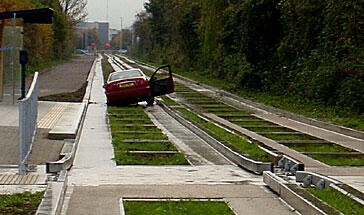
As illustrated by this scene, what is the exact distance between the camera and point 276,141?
15.6 m

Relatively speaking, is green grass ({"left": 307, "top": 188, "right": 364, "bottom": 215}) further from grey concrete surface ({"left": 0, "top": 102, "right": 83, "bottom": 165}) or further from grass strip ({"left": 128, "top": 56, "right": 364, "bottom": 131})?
grass strip ({"left": 128, "top": 56, "right": 364, "bottom": 131})

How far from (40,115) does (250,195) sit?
41.0 feet

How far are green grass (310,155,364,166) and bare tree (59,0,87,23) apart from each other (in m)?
72.7

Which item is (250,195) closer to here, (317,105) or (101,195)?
(101,195)

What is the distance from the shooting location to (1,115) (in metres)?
19.5

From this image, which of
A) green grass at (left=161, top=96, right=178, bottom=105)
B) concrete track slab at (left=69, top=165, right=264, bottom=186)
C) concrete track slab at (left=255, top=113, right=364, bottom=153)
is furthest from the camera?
green grass at (left=161, top=96, right=178, bottom=105)

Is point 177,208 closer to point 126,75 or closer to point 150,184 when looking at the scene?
point 150,184

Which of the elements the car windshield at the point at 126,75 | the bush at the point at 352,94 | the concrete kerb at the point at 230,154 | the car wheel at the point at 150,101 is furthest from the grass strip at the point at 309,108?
the car windshield at the point at 126,75

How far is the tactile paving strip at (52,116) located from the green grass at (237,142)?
408 cm

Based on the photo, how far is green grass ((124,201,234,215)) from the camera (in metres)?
7.88

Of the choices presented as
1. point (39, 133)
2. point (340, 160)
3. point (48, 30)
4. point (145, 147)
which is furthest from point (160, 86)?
point (48, 30)

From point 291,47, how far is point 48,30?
2889 cm

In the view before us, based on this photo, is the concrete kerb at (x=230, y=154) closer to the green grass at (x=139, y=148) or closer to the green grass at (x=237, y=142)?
the green grass at (x=237, y=142)

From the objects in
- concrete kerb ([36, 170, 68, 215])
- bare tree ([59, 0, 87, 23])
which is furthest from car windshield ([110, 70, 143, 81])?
bare tree ([59, 0, 87, 23])
